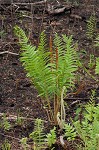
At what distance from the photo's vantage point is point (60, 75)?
133 inches

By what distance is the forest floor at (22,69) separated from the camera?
359 cm

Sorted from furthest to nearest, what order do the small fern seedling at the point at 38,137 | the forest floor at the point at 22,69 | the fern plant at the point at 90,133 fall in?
the forest floor at the point at 22,69
the small fern seedling at the point at 38,137
the fern plant at the point at 90,133

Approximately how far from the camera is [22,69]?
4.46 meters

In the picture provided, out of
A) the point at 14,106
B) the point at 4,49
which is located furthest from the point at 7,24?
the point at 14,106

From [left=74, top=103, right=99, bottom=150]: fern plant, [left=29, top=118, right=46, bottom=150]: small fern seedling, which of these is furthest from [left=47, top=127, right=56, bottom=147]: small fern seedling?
[left=74, top=103, right=99, bottom=150]: fern plant

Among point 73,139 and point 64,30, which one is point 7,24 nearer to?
point 64,30

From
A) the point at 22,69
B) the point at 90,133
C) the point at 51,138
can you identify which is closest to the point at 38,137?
the point at 51,138

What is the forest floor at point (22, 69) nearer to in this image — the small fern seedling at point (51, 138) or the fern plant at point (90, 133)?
the small fern seedling at point (51, 138)

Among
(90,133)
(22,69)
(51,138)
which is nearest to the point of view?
(90,133)

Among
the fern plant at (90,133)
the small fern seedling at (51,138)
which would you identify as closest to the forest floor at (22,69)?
the small fern seedling at (51,138)

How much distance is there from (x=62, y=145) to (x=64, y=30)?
246 cm

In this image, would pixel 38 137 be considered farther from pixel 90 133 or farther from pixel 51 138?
pixel 90 133

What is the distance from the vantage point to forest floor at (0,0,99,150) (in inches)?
141

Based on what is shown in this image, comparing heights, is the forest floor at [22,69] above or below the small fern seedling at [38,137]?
above
